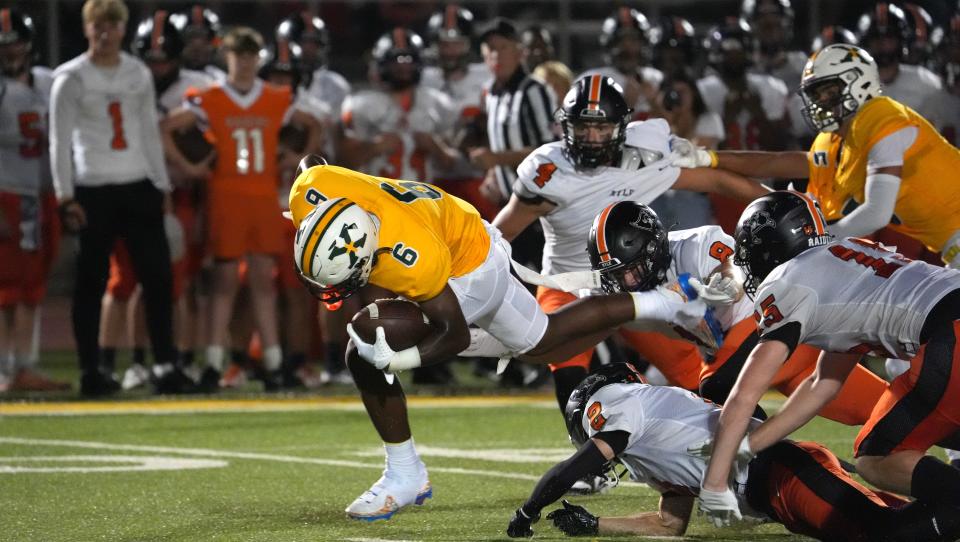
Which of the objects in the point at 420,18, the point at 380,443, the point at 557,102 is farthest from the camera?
the point at 420,18

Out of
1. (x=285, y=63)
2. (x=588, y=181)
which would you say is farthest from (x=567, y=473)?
(x=285, y=63)

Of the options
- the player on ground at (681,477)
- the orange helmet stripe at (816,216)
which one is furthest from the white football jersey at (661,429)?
the orange helmet stripe at (816,216)

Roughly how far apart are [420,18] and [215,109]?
4.64 metres

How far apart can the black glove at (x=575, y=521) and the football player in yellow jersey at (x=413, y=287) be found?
611 mm

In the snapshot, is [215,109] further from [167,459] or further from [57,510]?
[57,510]

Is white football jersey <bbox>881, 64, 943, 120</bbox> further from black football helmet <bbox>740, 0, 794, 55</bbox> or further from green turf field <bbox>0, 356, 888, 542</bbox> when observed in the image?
green turf field <bbox>0, 356, 888, 542</bbox>

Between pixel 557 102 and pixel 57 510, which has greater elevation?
pixel 557 102

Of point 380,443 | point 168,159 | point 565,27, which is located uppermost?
point 565,27

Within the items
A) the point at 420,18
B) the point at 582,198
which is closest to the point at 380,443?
the point at 582,198

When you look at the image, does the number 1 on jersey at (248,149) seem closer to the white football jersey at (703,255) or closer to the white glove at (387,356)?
the white football jersey at (703,255)

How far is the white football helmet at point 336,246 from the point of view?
471 centimetres

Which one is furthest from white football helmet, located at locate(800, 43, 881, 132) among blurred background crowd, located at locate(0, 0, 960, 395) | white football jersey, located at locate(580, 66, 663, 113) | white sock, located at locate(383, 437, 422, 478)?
white football jersey, located at locate(580, 66, 663, 113)

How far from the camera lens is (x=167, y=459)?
6.75 m

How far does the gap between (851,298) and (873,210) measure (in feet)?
5.44
